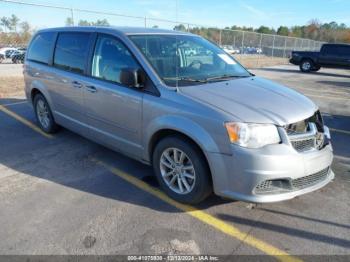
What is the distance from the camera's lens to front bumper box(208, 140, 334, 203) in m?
2.99

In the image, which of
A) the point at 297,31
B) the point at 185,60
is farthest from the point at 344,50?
the point at 297,31

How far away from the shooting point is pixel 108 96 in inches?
161

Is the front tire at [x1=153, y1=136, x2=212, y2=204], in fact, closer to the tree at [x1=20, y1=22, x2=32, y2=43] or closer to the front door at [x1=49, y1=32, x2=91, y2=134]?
the front door at [x1=49, y1=32, x2=91, y2=134]

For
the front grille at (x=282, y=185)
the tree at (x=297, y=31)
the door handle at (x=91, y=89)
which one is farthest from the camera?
the tree at (x=297, y=31)

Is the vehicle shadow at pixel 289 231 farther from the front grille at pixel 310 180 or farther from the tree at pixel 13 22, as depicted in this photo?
the tree at pixel 13 22

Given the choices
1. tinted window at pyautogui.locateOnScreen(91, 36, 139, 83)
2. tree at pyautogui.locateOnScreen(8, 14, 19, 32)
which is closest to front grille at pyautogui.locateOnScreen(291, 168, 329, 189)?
tinted window at pyautogui.locateOnScreen(91, 36, 139, 83)

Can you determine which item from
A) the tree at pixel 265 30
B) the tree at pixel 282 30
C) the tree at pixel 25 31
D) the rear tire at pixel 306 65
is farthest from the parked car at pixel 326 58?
the tree at pixel 282 30

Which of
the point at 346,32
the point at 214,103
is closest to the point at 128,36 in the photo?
the point at 214,103

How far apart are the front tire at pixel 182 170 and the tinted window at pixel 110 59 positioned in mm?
1042

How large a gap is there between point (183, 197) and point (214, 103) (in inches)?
42.8

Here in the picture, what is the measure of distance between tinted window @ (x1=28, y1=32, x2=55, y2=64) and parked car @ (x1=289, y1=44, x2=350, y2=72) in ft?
64.1

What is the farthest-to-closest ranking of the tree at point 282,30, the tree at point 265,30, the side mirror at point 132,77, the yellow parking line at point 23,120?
the tree at point 282,30, the tree at point 265,30, the yellow parking line at point 23,120, the side mirror at point 132,77

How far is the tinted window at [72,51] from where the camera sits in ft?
15.1

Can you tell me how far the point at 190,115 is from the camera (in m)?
3.27
